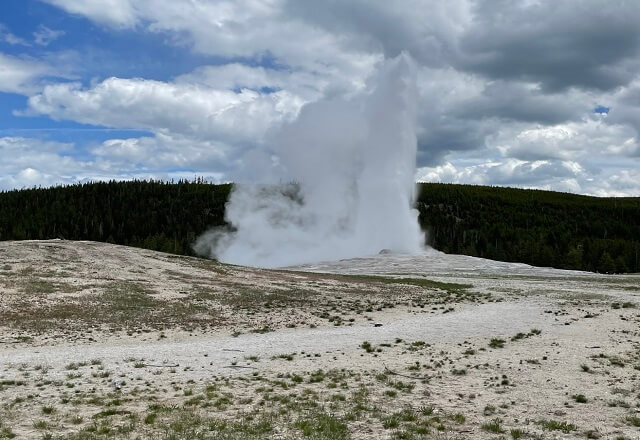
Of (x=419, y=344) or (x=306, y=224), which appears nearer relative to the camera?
(x=419, y=344)

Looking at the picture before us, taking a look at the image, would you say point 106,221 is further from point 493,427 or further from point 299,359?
point 493,427

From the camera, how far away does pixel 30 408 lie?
44.4ft

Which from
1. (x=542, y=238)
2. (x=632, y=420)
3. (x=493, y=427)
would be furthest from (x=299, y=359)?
(x=542, y=238)

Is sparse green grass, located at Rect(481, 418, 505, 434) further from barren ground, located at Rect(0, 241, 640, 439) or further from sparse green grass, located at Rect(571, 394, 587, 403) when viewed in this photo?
sparse green grass, located at Rect(571, 394, 587, 403)

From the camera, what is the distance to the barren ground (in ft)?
40.8

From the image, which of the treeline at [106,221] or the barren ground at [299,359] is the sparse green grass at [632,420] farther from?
the treeline at [106,221]

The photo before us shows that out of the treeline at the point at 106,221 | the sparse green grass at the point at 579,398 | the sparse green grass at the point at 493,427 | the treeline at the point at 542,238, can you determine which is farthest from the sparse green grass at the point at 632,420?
the treeline at the point at 106,221

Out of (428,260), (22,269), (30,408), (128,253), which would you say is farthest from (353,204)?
(30,408)

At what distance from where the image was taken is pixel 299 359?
20438 millimetres

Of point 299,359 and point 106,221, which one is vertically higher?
point 106,221

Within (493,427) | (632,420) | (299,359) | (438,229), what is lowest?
Result: (299,359)

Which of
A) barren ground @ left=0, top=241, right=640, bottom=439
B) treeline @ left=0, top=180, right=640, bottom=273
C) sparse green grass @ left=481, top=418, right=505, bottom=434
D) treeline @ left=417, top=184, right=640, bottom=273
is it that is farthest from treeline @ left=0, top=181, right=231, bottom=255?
sparse green grass @ left=481, top=418, right=505, bottom=434

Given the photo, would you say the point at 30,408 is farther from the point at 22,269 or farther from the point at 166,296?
the point at 22,269

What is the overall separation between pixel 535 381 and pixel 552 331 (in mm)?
10899
